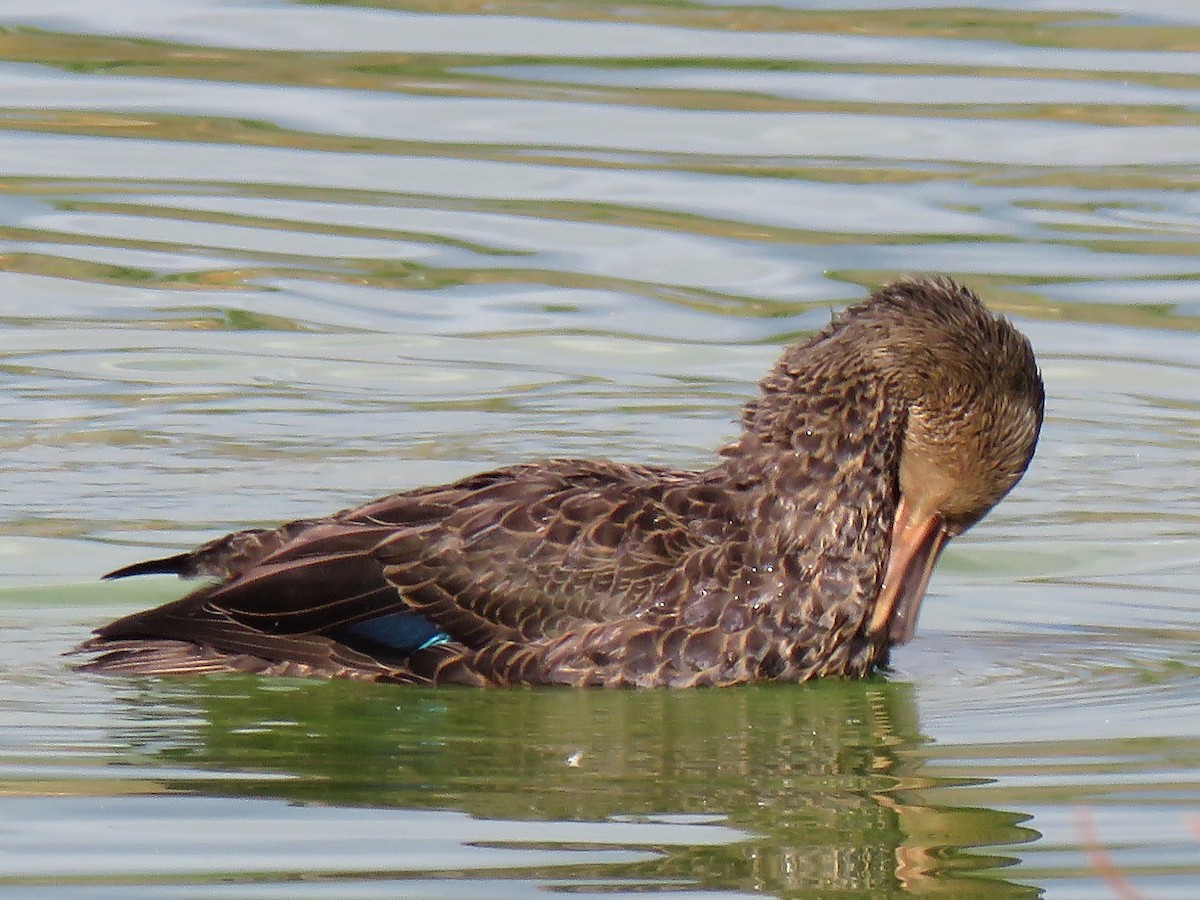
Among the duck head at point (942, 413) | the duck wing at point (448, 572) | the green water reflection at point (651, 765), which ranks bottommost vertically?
the green water reflection at point (651, 765)

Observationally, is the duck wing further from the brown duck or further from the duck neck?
the duck neck

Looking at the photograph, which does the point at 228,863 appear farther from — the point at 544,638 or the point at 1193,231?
the point at 1193,231

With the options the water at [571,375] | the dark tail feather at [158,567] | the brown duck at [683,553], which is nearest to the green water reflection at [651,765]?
the water at [571,375]

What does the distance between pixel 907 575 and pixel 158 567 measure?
98.5 inches

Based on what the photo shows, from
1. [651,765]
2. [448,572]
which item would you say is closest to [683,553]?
[448,572]

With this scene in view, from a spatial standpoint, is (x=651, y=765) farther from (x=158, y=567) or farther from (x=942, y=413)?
(x=158, y=567)

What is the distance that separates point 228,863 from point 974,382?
133 inches

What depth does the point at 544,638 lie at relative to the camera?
968 centimetres

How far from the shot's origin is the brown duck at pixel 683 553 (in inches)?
380

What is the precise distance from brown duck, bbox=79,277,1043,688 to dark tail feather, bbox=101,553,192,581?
0.01 meters

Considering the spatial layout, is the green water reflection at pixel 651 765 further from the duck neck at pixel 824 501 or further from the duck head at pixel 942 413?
the duck head at pixel 942 413

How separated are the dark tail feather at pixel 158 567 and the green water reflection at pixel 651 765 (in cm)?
39

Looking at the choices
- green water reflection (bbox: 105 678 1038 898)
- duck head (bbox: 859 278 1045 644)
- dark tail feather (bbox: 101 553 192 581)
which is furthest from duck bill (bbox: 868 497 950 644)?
dark tail feather (bbox: 101 553 192 581)

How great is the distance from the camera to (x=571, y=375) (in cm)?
1440
